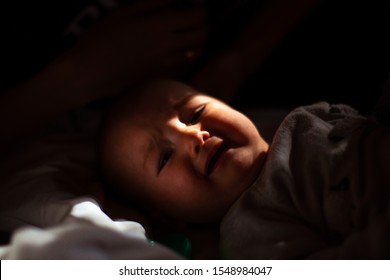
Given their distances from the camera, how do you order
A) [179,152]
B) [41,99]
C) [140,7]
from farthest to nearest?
[140,7], [41,99], [179,152]

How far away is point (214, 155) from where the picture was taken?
999 millimetres

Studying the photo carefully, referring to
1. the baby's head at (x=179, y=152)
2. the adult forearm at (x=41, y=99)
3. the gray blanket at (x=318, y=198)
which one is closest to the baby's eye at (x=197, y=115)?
the baby's head at (x=179, y=152)

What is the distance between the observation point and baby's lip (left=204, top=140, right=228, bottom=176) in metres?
0.98

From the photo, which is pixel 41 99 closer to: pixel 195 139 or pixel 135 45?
pixel 135 45

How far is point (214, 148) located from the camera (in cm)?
98

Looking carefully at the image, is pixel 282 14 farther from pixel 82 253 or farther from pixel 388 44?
pixel 82 253

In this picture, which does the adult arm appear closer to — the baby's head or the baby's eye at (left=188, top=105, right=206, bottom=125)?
the baby's head

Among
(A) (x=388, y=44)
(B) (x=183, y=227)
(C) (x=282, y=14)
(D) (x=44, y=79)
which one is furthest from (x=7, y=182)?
(A) (x=388, y=44)

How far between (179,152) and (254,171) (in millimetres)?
154

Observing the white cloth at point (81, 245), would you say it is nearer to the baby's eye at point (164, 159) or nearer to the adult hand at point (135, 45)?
the baby's eye at point (164, 159)

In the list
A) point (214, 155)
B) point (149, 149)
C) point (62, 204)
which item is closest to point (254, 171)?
point (214, 155)

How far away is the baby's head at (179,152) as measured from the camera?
38.9 inches

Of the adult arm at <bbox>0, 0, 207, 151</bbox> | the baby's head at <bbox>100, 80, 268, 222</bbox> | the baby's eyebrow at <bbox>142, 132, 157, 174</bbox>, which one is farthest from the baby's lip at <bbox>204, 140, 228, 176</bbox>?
the adult arm at <bbox>0, 0, 207, 151</bbox>
